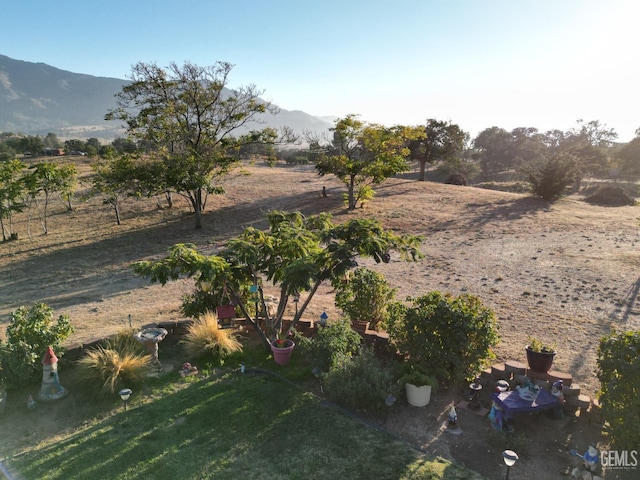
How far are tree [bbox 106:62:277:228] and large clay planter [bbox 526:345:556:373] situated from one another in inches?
611

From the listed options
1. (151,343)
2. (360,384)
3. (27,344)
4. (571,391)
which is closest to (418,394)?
(360,384)

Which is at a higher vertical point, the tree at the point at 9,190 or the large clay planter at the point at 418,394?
the tree at the point at 9,190

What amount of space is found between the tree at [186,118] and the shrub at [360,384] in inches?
558

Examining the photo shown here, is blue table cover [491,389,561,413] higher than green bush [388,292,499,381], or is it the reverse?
green bush [388,292,499,381]

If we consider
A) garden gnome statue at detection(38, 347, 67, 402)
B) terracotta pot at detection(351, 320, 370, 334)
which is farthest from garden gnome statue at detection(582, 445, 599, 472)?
garden gnome statue at detection(38, 347, 67, 402)

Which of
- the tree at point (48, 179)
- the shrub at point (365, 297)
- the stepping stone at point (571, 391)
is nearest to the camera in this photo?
the stepping stone at point (571, 391)

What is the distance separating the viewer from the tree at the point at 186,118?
18.5 meters

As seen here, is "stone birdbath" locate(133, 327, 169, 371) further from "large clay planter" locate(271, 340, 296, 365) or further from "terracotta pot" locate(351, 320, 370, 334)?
"terracotta pot" locate(351, 320, 370, 334)

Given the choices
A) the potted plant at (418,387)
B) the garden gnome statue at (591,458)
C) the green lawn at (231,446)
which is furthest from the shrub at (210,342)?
the garden gnome statue at (591,458)

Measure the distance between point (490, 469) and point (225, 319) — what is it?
484 centimetres

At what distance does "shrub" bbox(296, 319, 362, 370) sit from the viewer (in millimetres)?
6039

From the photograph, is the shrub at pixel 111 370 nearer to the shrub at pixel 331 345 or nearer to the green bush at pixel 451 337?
the shrub at pixel 331 345

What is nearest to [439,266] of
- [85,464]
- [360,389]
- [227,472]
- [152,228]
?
[360,389]

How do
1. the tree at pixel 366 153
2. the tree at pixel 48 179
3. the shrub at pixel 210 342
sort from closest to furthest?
the shrub at pixel 210 342
the tree at pixel 48 179
the tree at pixel 366 153
